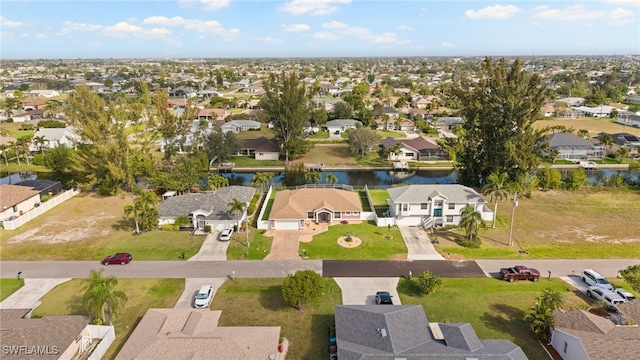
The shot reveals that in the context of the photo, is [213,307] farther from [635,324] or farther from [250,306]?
[635,324]

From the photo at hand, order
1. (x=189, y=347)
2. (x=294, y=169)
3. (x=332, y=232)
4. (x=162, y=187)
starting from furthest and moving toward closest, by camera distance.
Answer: (x=294, y=169) < (x=162, y=187) < (x=332, y=232) < (x=189, y=347)

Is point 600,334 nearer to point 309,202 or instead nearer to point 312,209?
point 312,209

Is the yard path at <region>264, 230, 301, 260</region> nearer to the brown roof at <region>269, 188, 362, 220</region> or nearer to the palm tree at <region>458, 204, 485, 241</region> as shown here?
the brown roof at <region>269, 188, 362, 220</region>

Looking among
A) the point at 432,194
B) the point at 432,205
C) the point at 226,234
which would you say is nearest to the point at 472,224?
the point at 432,205

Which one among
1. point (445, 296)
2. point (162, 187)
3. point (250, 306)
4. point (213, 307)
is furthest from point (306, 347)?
point (162, 187)

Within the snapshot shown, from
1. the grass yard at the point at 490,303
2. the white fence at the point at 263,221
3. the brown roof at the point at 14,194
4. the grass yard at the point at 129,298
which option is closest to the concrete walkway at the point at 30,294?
the grass yard at the point at 129,298
